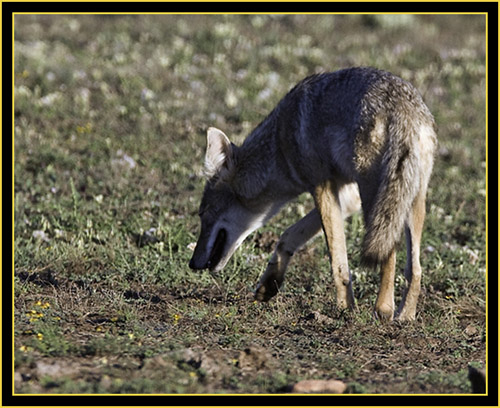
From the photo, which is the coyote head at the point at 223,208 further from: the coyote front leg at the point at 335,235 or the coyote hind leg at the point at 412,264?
the coyote hind leg at the point at 412,264

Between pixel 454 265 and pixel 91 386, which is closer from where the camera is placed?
pixel 91 386

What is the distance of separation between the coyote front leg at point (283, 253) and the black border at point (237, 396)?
159cm

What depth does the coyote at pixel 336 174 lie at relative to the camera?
5.89 metres

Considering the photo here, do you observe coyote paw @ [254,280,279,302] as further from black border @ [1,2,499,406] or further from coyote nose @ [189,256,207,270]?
black border @ [1,2,499,406]

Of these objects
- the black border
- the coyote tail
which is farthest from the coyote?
the black border

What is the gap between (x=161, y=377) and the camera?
4453 mm

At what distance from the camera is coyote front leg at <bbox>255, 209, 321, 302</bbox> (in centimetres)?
679

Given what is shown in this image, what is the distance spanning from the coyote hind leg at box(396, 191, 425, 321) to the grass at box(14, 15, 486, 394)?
0.76ft

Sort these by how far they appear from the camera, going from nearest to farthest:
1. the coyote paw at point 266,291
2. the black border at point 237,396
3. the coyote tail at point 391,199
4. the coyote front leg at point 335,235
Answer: the black border at point 237,396 < the coyote tail at point 391,199 < the coyote front leg at point 335,235 < the coyote paw at point 266,291

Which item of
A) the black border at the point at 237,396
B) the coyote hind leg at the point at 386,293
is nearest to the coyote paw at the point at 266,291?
the coyote hind leg at the point at 386,293

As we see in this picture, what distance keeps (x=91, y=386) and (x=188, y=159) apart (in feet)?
21.3

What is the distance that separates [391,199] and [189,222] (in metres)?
3.29

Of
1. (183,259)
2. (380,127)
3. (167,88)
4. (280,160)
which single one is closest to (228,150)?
(280,160)

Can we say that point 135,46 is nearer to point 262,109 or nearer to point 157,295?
point 262,109
